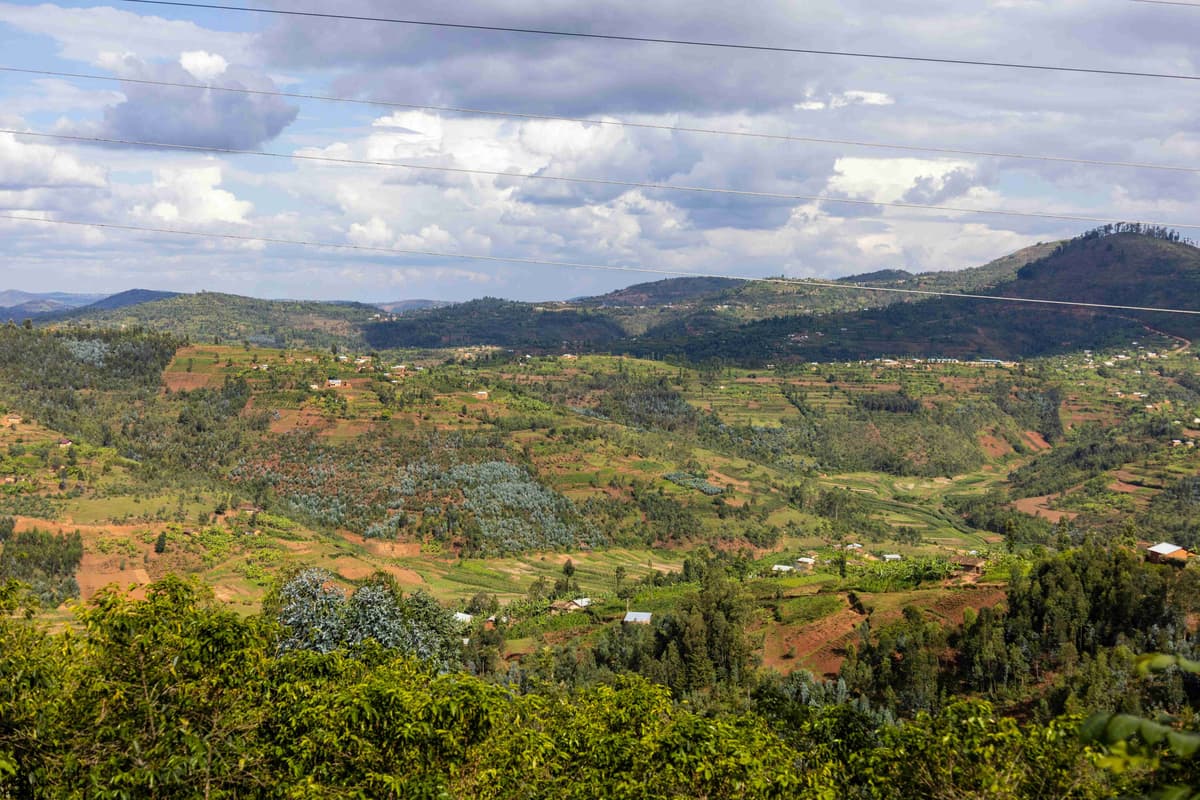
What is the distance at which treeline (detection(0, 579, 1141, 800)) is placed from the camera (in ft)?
39.4

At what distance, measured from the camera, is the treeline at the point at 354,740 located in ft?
39.4

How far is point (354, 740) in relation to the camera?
1290 cm

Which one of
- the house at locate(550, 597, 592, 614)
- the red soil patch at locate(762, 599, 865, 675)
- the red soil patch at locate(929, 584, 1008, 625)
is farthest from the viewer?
the house at locate(550, 597, 592, 614)

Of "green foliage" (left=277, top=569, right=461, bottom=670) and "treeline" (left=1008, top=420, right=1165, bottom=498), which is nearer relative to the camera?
"green foliage" (left=277, top=569, right=461, bottom=670)

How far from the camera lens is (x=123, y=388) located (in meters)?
130

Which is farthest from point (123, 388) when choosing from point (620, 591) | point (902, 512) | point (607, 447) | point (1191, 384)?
point (1191, 384)

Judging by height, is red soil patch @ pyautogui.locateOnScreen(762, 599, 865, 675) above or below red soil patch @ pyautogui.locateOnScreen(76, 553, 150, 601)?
below

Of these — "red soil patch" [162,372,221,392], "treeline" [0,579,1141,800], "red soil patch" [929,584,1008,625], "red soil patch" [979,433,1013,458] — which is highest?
"treeline" [0,579,1141,800]

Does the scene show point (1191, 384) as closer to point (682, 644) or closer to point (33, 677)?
point (682, 644)

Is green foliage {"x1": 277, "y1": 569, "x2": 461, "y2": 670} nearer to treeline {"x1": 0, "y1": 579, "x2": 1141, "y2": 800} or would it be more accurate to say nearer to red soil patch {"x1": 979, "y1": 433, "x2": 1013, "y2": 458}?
treeline {"x1": 0, "y1": 579, "x2": 1141, "y2": 800}

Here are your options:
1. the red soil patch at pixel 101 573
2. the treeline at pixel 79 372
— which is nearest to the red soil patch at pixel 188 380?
the treeline at pixel 79 372

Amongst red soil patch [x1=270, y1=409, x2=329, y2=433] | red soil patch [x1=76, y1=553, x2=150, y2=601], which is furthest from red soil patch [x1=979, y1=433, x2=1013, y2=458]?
red soil patch [x1=76, y1=553, x2=150, y2=601]

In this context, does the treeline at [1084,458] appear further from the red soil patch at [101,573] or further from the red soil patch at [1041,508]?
the red soil patch at [101,573]

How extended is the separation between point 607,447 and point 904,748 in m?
121
